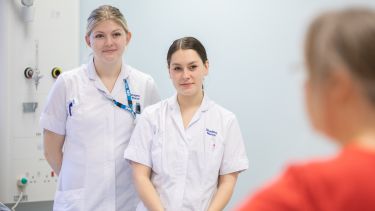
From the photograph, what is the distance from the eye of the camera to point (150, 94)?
2049 millimetres

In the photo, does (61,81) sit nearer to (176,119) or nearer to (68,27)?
(176,119)

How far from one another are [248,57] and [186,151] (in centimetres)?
123

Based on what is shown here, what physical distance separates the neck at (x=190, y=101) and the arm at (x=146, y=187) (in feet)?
0.94

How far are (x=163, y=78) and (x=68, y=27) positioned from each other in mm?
697

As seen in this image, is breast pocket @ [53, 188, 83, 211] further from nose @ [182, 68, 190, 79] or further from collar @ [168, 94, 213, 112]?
nose @ [182, 68, 190, 79]

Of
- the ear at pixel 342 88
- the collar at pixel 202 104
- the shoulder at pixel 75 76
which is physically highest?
the ear at pixel 342 88

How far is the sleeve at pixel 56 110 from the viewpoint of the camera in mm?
1950

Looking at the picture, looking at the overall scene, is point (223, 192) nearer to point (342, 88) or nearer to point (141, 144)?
point (141, 144)

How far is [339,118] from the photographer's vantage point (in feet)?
2.10

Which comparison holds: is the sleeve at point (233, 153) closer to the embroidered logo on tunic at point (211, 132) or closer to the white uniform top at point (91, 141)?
the embroidered logo on tunic at point (211, 132)

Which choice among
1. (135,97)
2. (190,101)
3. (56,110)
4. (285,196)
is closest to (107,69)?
(135,97)

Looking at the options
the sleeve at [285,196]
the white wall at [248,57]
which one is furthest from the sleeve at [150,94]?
the sleeve at [285,196]

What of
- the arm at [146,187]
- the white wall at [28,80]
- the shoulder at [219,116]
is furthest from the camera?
the white wall at [28,80]

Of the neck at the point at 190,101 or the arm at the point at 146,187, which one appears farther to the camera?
the neck at the point at 190,101
